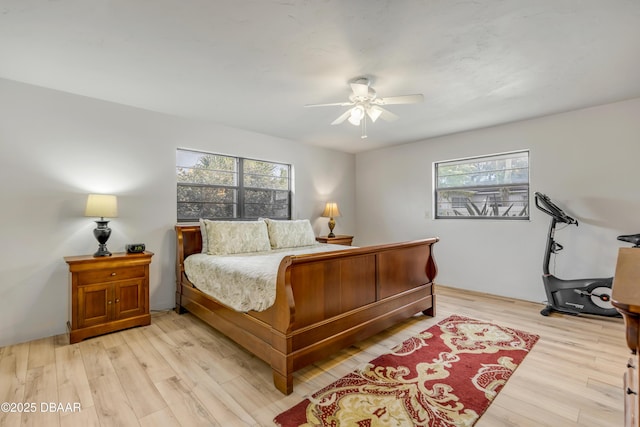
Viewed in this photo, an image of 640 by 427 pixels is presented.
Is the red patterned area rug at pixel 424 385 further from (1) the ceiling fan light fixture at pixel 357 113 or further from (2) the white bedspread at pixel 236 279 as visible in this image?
(1) the ceiling fan light fixture at pixel 357 113

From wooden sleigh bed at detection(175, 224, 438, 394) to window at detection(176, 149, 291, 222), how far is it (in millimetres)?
1116

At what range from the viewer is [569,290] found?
3385 mm

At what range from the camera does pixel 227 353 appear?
8.43 ft

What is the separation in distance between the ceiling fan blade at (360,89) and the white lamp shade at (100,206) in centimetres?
267

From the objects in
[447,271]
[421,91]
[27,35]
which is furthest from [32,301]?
[447,271]

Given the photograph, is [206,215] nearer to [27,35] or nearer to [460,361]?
[27,35]

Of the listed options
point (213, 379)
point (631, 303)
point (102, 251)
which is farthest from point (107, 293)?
point (631, 303)

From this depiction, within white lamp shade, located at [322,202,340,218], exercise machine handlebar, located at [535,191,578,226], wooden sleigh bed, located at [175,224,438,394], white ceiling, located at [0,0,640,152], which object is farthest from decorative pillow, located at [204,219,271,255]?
exercise machine handlebar, located at [535,191,578,226]

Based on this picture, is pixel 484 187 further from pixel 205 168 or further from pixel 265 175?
pixel 205 168

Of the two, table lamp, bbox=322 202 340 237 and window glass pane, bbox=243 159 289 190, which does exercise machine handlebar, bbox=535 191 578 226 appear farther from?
window glass pane, bbox=243 159 289 190

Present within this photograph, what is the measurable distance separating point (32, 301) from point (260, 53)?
3193mm

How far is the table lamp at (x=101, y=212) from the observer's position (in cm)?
294

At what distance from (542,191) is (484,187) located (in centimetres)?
76

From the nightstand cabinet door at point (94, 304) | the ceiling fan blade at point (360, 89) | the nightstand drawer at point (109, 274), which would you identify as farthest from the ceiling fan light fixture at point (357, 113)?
the nightstand cabinet door at point (94, 304)
